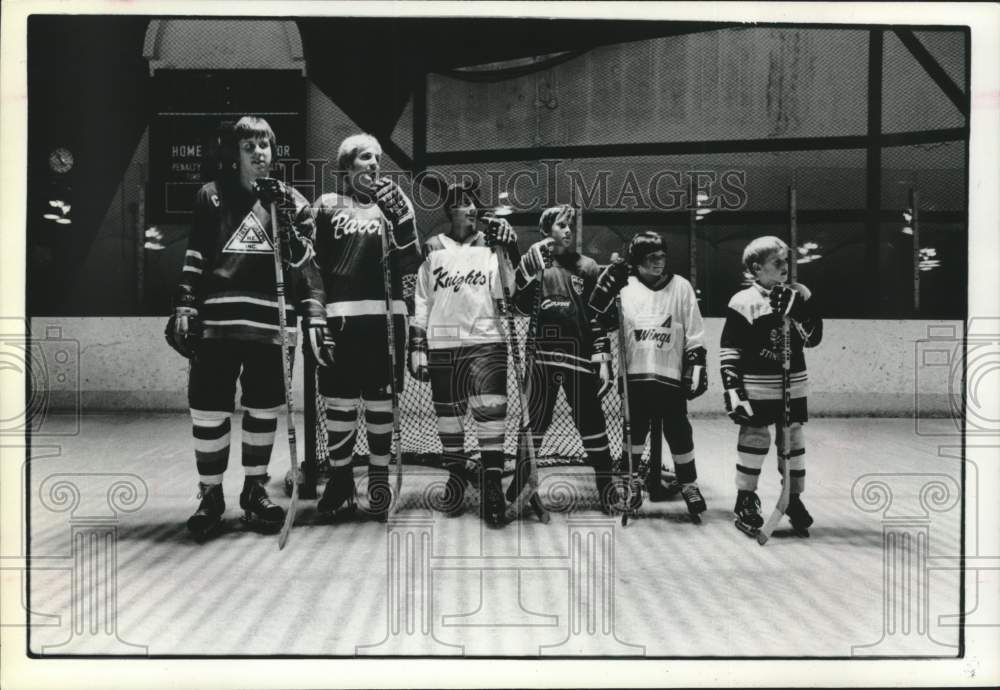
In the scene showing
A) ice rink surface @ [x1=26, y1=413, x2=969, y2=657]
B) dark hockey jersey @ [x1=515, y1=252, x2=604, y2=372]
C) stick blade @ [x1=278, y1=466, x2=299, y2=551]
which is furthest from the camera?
dark hockey jersey @ [x1=515, y1=252, x2=604, y2=372]

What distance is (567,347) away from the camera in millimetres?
2912

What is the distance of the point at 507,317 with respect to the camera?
2898mm

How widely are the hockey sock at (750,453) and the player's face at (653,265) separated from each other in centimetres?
68

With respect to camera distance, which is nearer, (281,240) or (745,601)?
(745,601)

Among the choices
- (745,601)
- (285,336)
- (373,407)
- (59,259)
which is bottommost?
(745,601)

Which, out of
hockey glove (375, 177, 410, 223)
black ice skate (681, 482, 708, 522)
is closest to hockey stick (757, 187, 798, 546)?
black ice skate (681, 482, 708, 522)

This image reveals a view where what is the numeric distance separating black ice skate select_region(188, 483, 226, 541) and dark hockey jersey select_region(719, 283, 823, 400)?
6.52 ft

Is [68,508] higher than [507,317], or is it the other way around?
[507,317]

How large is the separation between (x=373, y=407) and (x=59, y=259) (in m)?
1.30

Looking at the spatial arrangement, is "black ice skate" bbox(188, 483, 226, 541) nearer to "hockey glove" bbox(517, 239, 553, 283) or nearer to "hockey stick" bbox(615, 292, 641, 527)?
"hockey glove" bbox(517, 239, 553, 283)

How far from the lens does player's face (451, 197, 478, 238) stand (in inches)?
113

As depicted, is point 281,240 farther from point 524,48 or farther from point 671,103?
point 671,103

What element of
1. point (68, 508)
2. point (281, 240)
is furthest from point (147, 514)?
point (281, 240)

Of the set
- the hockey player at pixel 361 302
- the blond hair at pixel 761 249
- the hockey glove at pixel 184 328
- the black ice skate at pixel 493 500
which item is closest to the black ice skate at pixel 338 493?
the hockey player at pixel 361 302
